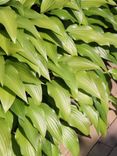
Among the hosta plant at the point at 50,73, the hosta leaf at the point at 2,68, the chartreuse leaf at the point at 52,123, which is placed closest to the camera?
the hosta leaf at the point at 2,68

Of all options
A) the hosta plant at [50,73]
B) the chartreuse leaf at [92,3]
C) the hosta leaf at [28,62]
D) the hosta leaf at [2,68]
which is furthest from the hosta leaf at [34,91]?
the chartreuse leaf at [92,3]

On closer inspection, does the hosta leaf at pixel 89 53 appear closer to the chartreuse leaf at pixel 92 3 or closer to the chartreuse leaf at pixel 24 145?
the chartreuse leaf at pixel 92 3

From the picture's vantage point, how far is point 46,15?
308 centimetres

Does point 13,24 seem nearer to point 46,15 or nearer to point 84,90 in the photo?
point 46,15

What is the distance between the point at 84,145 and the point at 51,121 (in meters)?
0.79

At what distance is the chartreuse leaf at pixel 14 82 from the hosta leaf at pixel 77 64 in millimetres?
525

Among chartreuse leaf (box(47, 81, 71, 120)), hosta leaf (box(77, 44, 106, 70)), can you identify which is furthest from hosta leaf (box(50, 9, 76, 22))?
chartreuse leaf (box(47, 81, 71, 120))

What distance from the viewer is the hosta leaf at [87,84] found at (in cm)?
298

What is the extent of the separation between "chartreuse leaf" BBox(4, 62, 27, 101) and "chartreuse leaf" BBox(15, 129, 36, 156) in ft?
1.16

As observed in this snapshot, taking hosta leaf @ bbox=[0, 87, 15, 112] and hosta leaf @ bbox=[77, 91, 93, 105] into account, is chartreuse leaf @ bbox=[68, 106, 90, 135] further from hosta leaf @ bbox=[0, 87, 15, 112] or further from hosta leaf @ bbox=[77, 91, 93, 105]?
hosta leaf @ bbox=[0, 87, 15, 112]

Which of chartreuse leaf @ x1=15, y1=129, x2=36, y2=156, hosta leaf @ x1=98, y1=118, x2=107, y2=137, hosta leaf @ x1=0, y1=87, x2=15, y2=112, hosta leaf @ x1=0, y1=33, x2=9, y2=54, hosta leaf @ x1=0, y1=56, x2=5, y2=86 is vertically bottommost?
hosta leaf @ x1=98, y1=118, x2=107, y2=137

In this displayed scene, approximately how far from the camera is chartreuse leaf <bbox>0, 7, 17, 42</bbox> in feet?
7.99

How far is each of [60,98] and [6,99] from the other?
475 mm

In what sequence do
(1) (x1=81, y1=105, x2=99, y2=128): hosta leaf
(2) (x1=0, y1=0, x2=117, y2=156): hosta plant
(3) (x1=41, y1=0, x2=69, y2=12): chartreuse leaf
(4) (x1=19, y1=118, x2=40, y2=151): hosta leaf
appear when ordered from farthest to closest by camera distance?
(1) (x1=81, y1=105, x2=99, y2=128): hosta leaf
(3) (x1=41, y1=0, x2=69, y2=12): chartreuse leaf
(4) (x1=19, y1=118, x2=40, y2=151): hosta leaf
(2) (x1=0, y1=0, x2=117, y2=156): hosta plant
